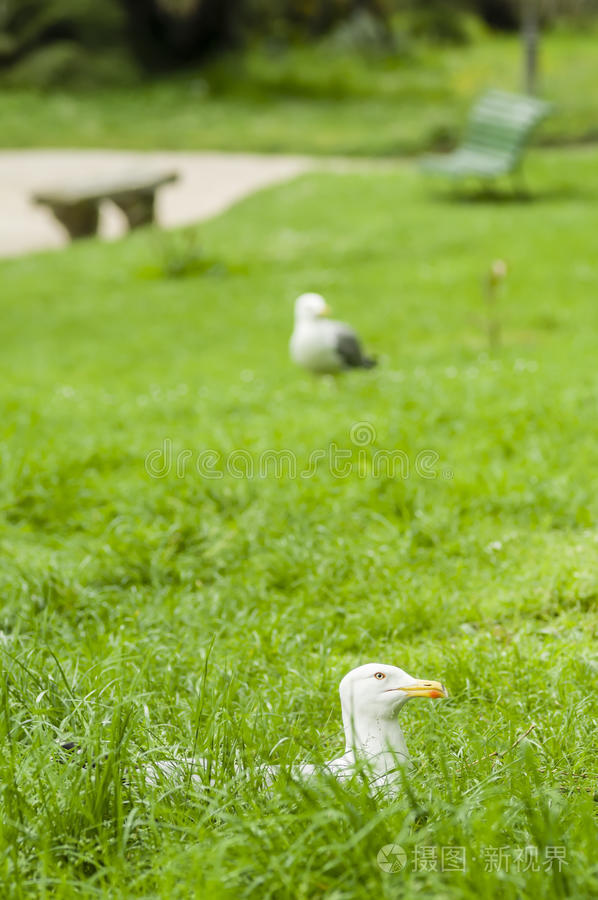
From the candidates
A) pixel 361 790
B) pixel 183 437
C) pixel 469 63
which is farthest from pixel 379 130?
pixel 361 790

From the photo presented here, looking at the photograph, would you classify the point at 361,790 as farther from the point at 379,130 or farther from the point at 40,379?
the point at 379,130

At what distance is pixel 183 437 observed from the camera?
208 inches

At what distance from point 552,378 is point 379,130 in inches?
663

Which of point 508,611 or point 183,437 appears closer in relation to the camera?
point 508,611

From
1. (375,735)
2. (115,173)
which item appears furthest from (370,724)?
(115,173)

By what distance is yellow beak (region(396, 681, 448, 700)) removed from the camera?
2.35 meters

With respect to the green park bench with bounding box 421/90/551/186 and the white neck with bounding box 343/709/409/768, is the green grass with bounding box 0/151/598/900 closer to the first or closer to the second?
the white neck with bounding box 343/709/409/768

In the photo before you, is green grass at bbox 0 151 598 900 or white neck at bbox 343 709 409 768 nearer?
green grass at bbox 0 151 598 900

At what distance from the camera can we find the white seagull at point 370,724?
2.32 meters

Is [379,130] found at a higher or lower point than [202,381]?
lower

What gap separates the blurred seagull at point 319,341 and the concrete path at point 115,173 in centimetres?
856

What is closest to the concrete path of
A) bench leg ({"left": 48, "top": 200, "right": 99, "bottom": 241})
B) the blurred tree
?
bench leg ({"left": 48, "top": 200, "right": 99, "bottom": 241})

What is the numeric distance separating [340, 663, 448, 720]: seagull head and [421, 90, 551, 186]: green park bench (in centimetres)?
1148

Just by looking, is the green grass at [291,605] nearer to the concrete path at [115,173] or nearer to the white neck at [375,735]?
the white neck at [375,735]
